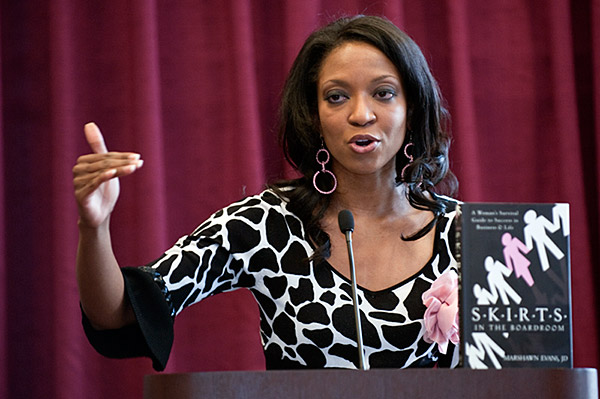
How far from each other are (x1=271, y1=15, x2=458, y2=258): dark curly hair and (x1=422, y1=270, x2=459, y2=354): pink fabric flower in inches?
14.2

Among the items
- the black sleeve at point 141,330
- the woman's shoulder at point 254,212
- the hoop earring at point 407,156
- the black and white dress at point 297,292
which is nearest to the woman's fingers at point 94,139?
the black sleeve at point 141,330

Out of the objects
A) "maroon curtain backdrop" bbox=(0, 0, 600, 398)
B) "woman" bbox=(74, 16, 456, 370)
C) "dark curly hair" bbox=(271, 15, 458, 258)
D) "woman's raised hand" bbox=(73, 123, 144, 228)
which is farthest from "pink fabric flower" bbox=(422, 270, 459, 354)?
"maroon curtain backdrop" bbox=(0, 0, 600, 398)

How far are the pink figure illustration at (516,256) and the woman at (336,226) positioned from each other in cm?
55

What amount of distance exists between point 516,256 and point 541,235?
0.15ft

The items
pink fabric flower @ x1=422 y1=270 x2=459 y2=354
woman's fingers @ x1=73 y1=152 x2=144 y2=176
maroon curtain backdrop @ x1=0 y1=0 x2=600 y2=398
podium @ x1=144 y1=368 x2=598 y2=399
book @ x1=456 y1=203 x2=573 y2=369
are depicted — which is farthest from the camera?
maroon curtain backdrop @ x1=0 y1=0 x2=600 y2=398

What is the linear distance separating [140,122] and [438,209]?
0.95 meters

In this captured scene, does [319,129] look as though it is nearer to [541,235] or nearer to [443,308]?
[443,308]

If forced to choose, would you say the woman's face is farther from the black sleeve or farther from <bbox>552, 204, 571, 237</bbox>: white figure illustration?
<bbox>552, 204, 571, 237</bbox>: white figure illustration

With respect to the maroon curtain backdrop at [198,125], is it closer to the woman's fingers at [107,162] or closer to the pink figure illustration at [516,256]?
the woman's fingers at [107,162]

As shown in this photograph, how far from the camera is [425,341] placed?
1680 millimetres

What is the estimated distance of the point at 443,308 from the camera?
1411 millimetres

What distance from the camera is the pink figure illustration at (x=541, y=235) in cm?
104

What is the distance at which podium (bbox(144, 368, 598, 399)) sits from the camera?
914mm

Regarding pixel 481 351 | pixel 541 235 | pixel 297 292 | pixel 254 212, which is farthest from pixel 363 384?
pixel 254 212
